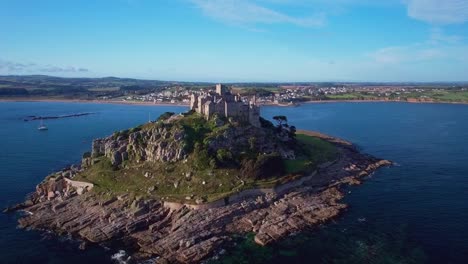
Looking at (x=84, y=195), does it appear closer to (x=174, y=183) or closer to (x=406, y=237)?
(x=174, y=183)

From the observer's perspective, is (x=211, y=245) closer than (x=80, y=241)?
Yes

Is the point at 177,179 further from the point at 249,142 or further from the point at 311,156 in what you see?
the point at 311,156

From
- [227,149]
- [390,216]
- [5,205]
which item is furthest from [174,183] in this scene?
[390,216]

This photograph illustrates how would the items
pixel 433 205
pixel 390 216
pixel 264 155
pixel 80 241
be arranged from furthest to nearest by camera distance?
pixel 264 155, pixel 433 205, pixel 390 216, pixel 80 241

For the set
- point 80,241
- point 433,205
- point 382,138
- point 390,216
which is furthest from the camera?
point 382,138

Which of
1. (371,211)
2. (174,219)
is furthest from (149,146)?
(371,211)
